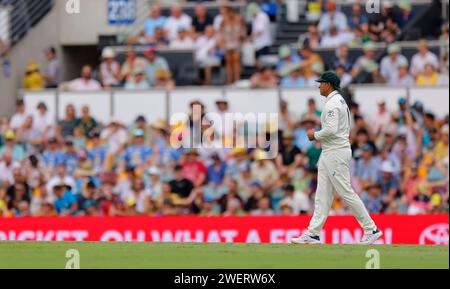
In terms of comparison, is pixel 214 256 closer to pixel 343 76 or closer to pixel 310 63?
pixel 343 76

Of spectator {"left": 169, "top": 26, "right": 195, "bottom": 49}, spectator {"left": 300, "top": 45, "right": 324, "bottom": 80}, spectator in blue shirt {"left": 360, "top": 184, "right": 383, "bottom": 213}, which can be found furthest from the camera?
spectator {"left": 169, "top": 26, "right": 195, "bottom": 49}

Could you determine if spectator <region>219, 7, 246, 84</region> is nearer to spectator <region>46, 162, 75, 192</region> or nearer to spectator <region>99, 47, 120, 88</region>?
spectator <region>99, 47, 120, 88</region>

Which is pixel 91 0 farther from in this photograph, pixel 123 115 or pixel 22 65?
pixel 123 115

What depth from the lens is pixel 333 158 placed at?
53.1 ft

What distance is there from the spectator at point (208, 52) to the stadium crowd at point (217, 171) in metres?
1.67

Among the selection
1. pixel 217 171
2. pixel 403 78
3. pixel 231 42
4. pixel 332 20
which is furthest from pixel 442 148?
pixel 231 42

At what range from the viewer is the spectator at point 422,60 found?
24781 millimetres

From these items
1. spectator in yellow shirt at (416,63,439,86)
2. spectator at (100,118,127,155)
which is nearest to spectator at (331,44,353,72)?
spectator in yellow shirt at (416,63,439,86)

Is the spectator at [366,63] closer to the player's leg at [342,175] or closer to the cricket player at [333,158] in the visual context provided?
the cricket player at [333,158]

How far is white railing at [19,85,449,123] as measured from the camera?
966 inches

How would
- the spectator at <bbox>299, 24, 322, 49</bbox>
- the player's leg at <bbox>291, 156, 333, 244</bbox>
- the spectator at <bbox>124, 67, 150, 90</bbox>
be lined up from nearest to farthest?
the player's leg at <bbox>291, 156, 333, 244</bbox> < the spectator at <bbox>299, 24, 322, 49</bbox> < the spectator at <bbox>124, 67, 150, 90</bbox>

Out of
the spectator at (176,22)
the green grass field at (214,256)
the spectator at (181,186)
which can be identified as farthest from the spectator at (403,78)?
the green grass field at (214,256)

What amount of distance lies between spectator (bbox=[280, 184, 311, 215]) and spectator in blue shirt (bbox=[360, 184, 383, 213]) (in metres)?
0.92

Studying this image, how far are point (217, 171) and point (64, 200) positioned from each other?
103 inches
